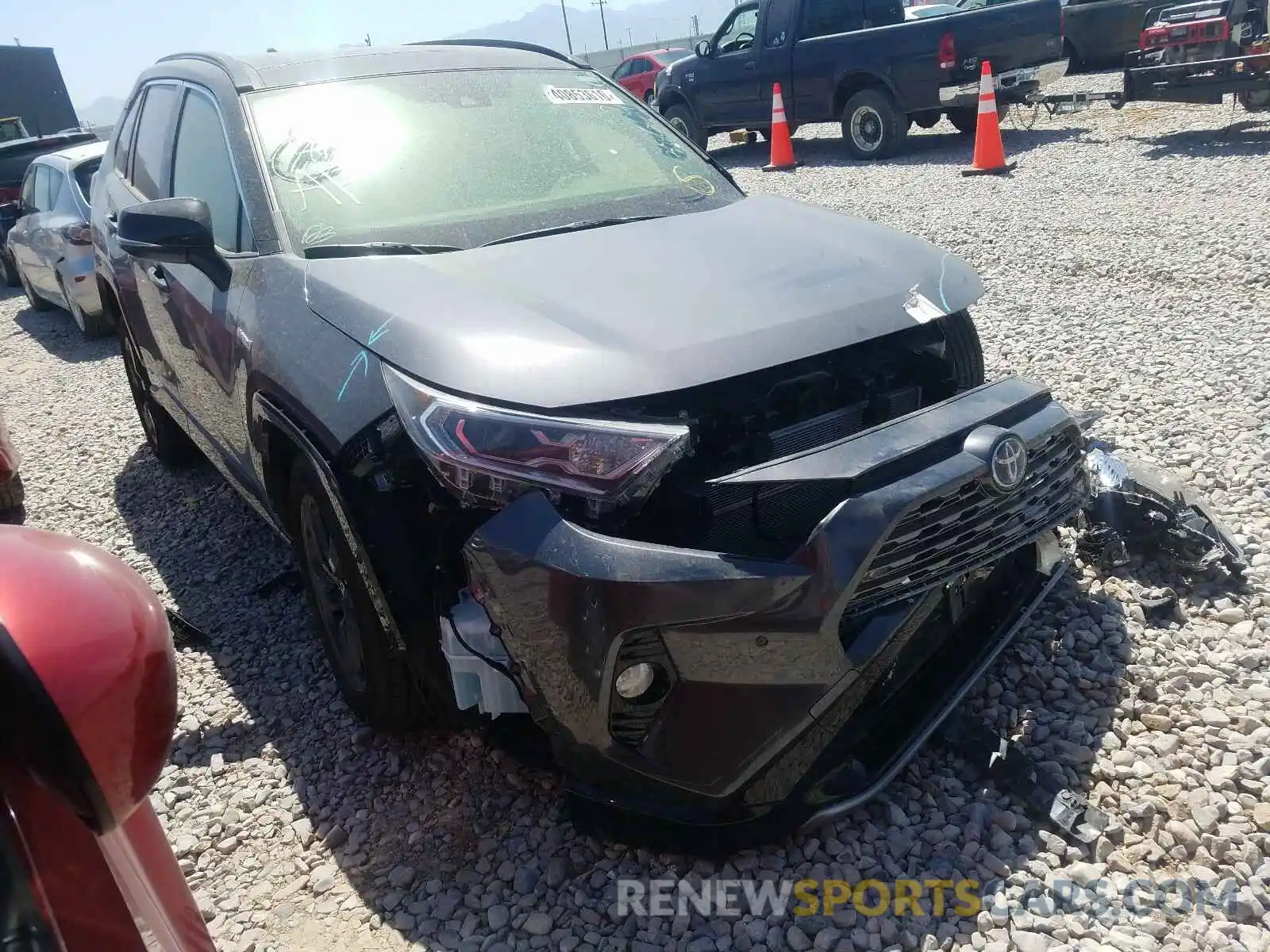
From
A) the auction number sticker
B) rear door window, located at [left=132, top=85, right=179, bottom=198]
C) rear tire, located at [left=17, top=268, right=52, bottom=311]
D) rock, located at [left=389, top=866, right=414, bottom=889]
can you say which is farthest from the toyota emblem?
rear tire, located at [left=17, top=268, right=52, bottom=311]

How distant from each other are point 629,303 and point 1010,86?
10.6 metres

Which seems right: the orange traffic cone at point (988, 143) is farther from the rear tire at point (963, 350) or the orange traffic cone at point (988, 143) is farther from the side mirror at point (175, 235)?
the side mirror at point (175, 235)

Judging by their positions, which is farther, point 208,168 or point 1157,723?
point 208,168

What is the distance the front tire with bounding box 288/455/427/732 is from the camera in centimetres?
255

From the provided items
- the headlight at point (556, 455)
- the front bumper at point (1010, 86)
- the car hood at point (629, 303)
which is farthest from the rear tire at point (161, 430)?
the front bumper at point (1010, 86)

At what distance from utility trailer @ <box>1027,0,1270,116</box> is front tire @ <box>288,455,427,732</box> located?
10.5 meters

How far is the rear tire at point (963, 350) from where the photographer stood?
9.23 ft

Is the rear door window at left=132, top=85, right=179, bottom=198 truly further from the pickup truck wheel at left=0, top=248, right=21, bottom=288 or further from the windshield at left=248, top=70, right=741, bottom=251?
the pickup truck wheel at left=0, top=248, right=21, bottom=288

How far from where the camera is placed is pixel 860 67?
12023 millimetres

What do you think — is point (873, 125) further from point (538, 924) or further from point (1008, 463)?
point (538, 924)

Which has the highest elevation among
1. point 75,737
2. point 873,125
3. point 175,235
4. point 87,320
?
point 175,235

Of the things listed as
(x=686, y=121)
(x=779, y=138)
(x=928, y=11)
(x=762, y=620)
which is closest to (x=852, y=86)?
(x=779, y=138)

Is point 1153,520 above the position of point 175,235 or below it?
below

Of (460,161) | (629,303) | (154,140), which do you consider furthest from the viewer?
(154,140)
